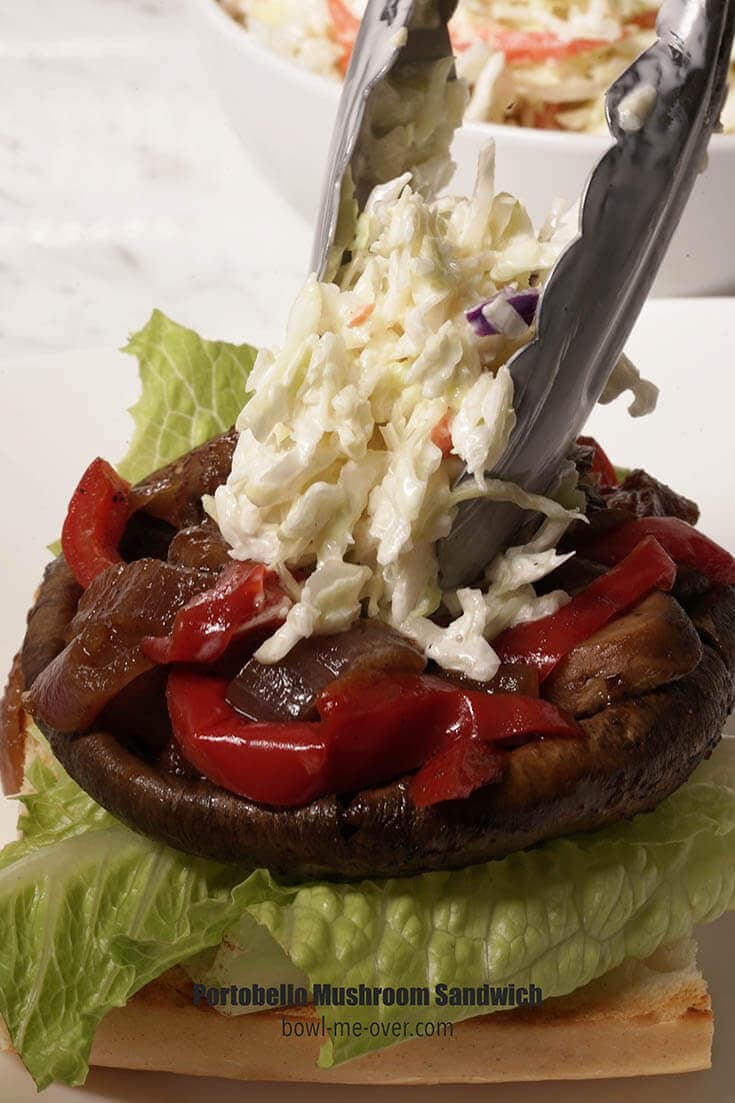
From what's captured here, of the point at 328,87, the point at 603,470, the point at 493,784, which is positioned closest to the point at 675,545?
the point at 603,470

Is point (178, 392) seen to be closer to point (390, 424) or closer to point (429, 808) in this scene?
point (390, 424)

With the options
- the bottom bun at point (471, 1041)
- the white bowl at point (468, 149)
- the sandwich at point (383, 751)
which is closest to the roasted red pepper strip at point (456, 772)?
the sandwich at point (383, 751)

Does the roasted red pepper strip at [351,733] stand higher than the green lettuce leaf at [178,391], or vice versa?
the roasted red pepper strip at [351,733]

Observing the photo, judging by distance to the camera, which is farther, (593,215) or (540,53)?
(540,53)

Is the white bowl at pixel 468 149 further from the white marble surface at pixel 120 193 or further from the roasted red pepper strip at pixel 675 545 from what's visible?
the roasted red pepper strip at pixel 675 545

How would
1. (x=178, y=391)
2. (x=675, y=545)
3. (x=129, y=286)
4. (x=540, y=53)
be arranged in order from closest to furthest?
(x=675, y=545) < (x=178, y=391) < (x=540, y=53) < (x=129, y=286)
